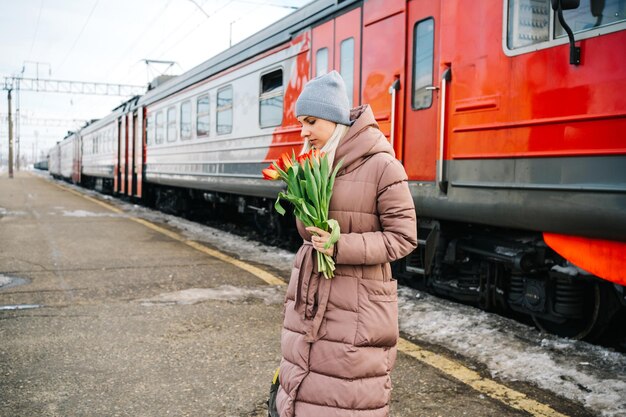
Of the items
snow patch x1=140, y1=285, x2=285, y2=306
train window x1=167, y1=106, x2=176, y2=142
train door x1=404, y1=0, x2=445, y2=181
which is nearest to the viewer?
train door x1=404, y1=0, x2=445, y2=181

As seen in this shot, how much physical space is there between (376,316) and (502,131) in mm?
2695

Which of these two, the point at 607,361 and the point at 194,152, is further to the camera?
the point at 194,152

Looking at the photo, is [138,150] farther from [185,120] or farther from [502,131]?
[502,131]

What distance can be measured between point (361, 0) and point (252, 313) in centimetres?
352

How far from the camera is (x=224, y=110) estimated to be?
10531mm

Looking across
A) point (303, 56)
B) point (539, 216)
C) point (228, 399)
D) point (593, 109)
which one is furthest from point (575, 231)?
point (303, 56)

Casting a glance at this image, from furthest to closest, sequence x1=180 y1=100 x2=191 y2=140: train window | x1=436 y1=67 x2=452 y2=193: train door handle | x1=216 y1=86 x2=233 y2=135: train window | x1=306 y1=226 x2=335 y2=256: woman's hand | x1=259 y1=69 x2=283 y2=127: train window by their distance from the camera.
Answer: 1. x1=180 y1=100 x2=191 y2=140: train window
2. x1=216 y1=86 x2=233 y2=135: train window
3. x1=259 y1=69 x2=283 y2=127: train window
4. x1=436 y1=67 x2=452 y2=193: train door handle
5. x1=306 y1=226 x2=335 y2=256: woman's hand

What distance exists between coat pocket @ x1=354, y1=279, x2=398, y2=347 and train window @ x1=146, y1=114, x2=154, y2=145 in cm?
1485

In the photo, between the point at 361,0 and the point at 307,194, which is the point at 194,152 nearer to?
the point at 361,0

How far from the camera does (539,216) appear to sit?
13.6 ft

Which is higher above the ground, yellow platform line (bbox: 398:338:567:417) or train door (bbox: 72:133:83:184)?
A: train door (bbox: 72:133:83:184)

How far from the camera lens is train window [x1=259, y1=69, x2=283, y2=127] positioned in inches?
335

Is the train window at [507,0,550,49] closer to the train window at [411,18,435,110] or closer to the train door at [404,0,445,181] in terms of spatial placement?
the train door at [404,0,445,181]

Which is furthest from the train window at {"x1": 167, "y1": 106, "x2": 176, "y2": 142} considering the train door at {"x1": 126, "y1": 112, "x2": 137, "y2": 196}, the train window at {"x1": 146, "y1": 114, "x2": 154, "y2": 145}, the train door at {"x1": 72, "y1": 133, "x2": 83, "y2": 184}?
the train door at {"x1": 72, "y1": 133, "x2": 83, "y2": 184}
